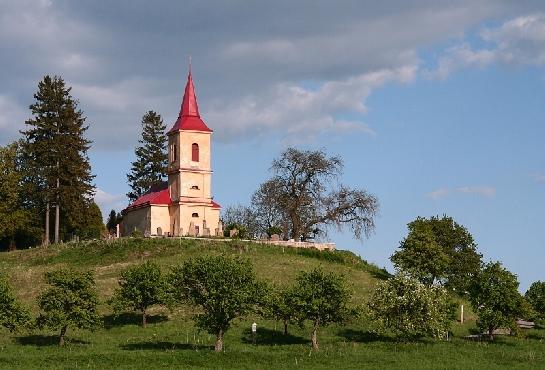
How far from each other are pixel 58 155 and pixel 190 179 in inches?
509

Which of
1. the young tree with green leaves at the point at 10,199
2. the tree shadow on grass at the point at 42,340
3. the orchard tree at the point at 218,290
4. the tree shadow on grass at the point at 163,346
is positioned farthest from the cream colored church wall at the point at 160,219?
the tree shadow on grass at the point at 163,346

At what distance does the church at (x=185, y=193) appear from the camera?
8550 cm

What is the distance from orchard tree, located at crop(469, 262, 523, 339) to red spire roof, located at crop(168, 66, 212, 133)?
4160cm

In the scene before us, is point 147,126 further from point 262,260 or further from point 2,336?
point 2,336

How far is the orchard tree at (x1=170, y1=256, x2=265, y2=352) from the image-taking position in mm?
44000

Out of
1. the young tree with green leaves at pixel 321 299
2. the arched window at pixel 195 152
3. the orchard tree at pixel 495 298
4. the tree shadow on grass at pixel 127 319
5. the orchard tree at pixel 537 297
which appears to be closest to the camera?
the young tree with green leaves at pixel 321 299

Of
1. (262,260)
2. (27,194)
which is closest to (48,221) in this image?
(27,194)

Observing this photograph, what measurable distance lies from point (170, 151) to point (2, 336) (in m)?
42.2

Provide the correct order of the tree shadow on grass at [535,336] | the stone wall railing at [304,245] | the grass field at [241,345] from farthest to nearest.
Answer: the stone wall railing at [304,245] → the tree shadow on grass at [535,336] → the grass field at [241,345]

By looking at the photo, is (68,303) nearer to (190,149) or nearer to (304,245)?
(304,245)

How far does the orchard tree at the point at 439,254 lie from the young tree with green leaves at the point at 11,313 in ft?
84.5

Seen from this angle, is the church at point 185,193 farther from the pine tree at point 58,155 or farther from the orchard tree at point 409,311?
the orchard tree at point 409,311

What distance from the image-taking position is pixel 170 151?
88500 mm

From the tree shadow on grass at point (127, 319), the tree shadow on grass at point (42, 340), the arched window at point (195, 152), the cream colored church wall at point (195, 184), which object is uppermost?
the arched window at point (195, 152)
